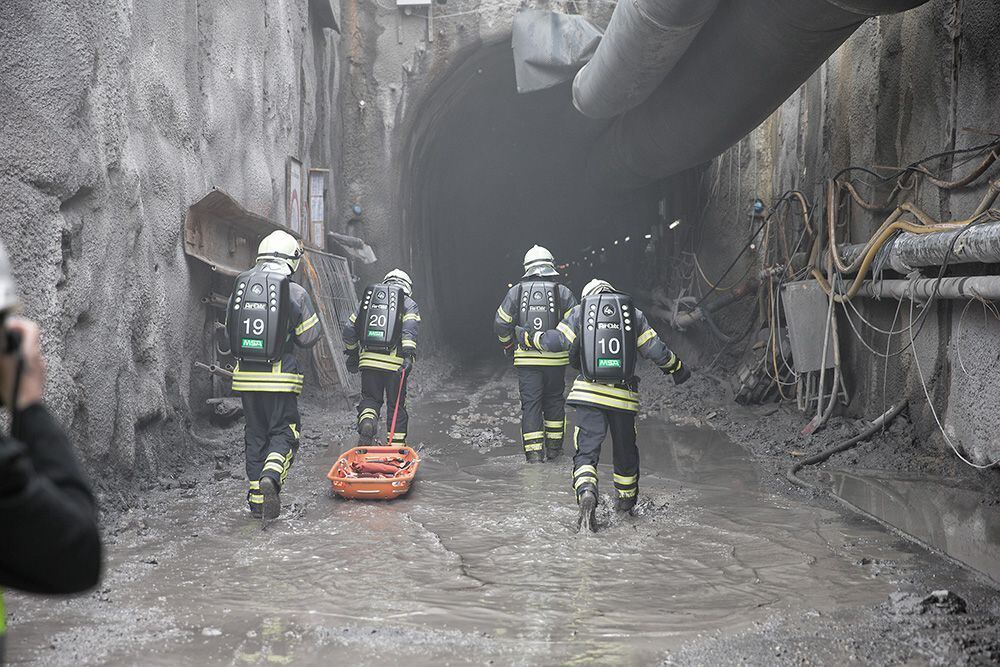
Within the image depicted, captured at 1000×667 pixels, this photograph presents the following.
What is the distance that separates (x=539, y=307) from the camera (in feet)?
27.7

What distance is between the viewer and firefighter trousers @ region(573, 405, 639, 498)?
6.22 metres

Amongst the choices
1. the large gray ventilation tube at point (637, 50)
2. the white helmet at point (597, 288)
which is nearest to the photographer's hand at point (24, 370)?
the white helmet at point (597, 288)

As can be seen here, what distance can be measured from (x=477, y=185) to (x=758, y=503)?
19.8 meters

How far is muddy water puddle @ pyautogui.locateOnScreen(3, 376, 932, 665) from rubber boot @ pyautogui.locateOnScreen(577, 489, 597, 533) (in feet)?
0.25

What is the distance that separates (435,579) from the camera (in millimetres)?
4719

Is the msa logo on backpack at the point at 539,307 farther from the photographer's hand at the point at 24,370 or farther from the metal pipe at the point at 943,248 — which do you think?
Result: the photographer's hand at the point at 24,370

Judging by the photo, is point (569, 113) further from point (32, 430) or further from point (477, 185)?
point (32, 430)

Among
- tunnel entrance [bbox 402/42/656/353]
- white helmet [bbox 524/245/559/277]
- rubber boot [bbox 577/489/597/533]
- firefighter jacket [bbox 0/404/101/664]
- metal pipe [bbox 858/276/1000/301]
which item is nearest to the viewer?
firefighter jacket [bbox 0/404/101/664]

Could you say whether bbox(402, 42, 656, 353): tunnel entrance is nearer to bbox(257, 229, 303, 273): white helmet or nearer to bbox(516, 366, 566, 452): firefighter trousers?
bbox(516, 366, 566, 452): firefighter trousers

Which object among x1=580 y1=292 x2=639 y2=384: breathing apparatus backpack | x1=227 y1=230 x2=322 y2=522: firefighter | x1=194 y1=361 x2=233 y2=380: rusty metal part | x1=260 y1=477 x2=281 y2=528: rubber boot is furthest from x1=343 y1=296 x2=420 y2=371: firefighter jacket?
x1=260 y1=477 x2=281 y2=528: rubber boot

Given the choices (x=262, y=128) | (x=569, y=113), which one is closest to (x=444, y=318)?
(x=569, y=113)

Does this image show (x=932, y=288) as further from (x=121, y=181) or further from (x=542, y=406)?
(x=121, y=181)

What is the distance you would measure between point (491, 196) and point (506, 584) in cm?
2270

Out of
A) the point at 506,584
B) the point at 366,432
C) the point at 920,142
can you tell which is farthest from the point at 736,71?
the point at 506,584
